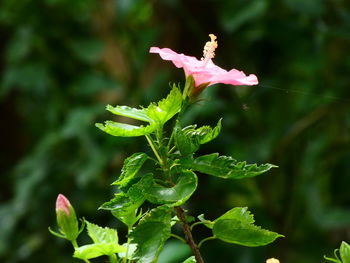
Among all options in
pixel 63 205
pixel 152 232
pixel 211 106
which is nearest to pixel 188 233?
pixel 152 232

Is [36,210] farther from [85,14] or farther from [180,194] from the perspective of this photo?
[180,194]

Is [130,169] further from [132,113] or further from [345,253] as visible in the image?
[345,253]

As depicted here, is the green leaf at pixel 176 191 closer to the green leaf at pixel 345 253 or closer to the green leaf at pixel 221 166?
the green leaf at pixel 221 166

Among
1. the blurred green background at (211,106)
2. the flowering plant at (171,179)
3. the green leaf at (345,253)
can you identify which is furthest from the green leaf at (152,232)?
the blurred green background at (211,106)

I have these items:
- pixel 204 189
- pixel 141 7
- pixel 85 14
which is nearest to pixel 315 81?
pixel 204 189

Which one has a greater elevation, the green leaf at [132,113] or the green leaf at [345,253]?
the green leaf at [132,113]
